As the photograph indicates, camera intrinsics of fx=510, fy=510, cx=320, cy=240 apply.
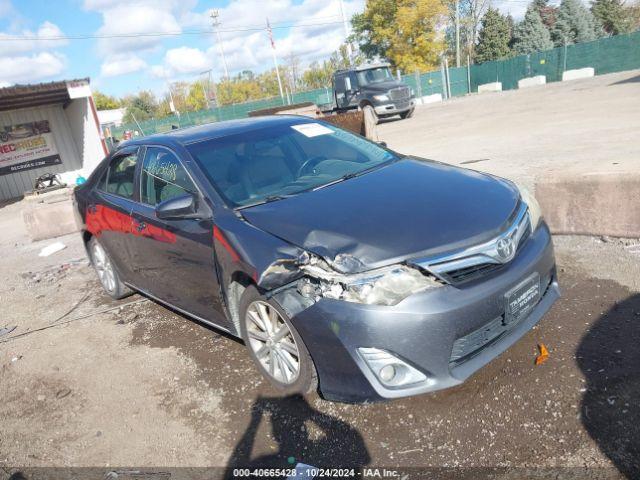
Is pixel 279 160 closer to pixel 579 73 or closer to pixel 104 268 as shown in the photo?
pixel 104 268

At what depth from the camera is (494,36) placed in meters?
53.2

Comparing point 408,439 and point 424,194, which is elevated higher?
point 424,194

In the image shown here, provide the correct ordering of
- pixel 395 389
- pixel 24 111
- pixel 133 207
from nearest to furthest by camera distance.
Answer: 1. pixel 395 389
2. pixel 133 207
3. pixel 24 111

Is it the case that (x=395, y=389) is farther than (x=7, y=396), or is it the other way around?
(x=7, y=396)

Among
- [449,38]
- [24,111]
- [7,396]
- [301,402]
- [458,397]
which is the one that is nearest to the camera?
[458,397]

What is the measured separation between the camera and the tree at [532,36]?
52656mm

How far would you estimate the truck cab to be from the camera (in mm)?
22156

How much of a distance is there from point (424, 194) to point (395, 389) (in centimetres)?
A: 121

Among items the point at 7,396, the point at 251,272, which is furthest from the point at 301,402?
the point at 7,396

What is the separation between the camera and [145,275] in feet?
14.3

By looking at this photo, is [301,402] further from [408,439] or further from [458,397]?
[458,397]

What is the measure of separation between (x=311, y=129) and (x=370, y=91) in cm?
1884

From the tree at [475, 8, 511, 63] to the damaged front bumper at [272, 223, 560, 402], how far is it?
56986mm

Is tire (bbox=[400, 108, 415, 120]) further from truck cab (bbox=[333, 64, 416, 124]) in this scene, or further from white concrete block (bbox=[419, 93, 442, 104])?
white concrete block (bbox=[419, 93, 442, 104])
